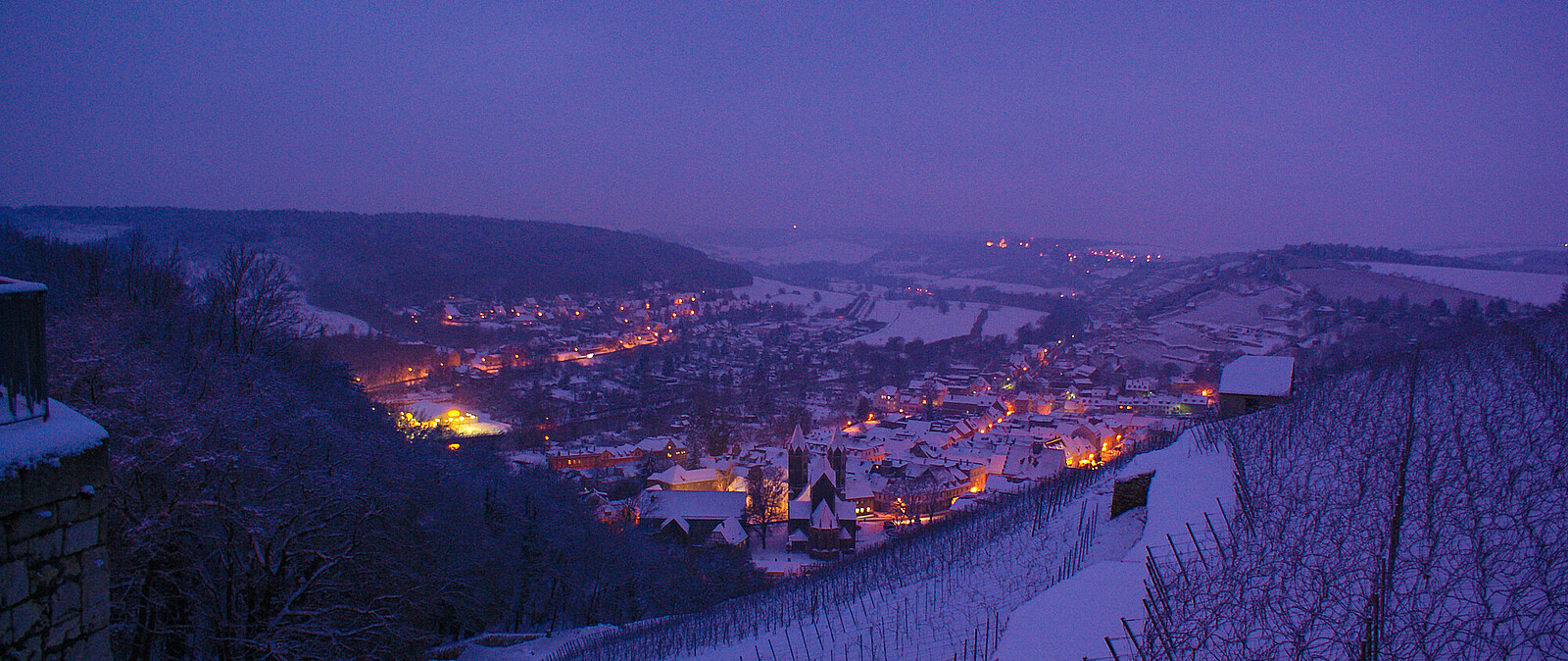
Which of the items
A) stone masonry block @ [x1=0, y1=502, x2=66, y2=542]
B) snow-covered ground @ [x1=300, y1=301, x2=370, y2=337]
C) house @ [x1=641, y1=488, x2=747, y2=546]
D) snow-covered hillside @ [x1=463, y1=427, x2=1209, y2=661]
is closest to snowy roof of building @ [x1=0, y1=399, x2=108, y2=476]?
stone masonry block @ [x1=0, y1=502, x2=66, y2=542]

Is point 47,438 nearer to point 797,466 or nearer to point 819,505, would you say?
point 819,505

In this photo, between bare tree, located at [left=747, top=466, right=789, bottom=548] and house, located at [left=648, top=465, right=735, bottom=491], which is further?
house, located at [left=648, top=465, right=735, bottom=491]

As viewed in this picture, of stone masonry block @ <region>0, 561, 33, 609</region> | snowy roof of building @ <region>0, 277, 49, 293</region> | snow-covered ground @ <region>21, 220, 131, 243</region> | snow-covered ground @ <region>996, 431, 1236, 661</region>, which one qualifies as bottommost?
snow-covered ground @ <region>996, 431, 1236, 661</region>

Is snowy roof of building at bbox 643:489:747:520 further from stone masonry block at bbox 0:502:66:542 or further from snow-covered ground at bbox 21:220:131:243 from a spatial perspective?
snow-covered ground at bbox 21:220:131:243

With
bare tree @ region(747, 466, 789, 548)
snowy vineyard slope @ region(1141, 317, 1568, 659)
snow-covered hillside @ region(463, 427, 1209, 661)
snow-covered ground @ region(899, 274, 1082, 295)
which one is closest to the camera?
snowy vineyard slope @ region(1141, 317, 1568, 659)

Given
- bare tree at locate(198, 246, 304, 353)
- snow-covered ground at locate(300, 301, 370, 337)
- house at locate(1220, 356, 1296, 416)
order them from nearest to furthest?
1. house at locate(1220, 356, 1296, 416)
2. bare tree at locate(198, 246, 304, 353)
3. snow-covered ground at locate(300, 301, 370, 337)

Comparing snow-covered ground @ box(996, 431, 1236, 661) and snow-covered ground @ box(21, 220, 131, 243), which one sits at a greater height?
snow-covered ground @ box(21, 220, 131, 243)

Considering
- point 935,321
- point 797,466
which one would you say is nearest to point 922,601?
point 797,466
